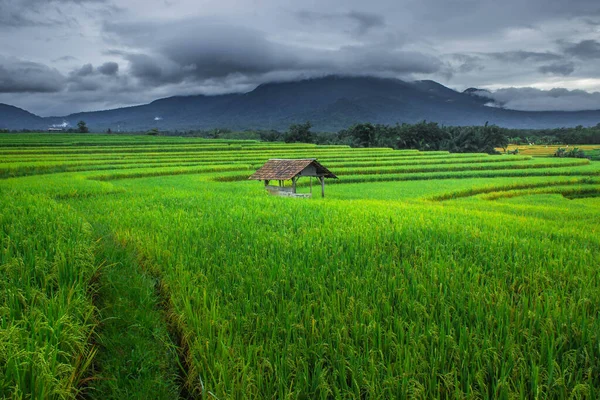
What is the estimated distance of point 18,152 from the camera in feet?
106

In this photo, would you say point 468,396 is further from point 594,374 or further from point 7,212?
point 7,212

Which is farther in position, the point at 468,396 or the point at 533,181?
the point at 533,181

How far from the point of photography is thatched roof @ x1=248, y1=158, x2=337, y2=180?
52.0 feet

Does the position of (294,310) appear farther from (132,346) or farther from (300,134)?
(300,134)

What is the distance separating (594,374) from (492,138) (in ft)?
256

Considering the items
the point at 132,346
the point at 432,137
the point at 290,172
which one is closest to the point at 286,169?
the point at 290,172

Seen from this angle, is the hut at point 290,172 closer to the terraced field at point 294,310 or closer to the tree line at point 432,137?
the terraced field at point 294,310

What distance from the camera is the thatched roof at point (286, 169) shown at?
15852 millimetres

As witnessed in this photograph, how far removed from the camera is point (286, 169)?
16500mm

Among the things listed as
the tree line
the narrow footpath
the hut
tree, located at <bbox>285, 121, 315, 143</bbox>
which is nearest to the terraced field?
the narrow footpath

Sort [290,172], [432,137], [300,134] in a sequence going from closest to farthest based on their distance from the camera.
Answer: [290,172] → [432,137] → [300,134]

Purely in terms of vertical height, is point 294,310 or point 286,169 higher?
point 286,169

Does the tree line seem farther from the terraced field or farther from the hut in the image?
the terraced field

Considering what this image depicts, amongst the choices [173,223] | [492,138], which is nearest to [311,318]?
[173,223]
